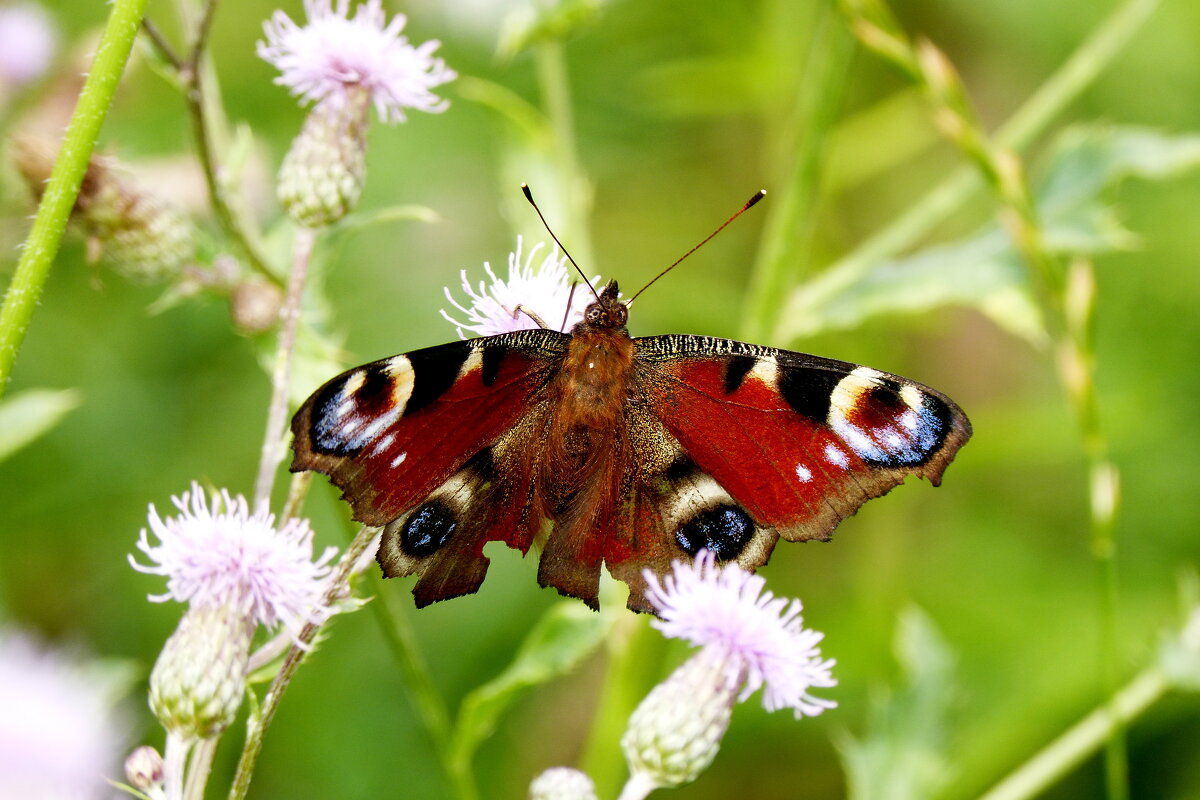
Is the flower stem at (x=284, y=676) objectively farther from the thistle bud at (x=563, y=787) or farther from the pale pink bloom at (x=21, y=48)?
the pale pink bloom at (x=21, y=48)

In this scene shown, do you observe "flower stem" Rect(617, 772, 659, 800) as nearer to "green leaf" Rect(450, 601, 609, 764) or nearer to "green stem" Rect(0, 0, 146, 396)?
"green leaf" Rect(450, 601, 609, 764)

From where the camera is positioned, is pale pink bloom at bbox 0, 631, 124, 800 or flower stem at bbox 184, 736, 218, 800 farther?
pale pink bloom at bbox 0, 631, 124, 800

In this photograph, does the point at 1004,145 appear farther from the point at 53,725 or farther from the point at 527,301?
the point at 53,725

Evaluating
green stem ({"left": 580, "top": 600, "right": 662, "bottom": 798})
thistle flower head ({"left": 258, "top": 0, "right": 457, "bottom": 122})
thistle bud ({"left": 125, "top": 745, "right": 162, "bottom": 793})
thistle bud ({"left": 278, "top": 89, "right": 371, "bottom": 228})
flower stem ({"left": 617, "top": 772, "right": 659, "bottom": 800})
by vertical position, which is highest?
thistle flower head ({"left": 258, "top": 0, "right": 457, "bottom": 122})

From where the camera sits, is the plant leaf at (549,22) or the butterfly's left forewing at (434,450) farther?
the plant leaf at (549,22)

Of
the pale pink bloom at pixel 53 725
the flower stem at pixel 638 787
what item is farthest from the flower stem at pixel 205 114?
the flower stem at pixel 638 787

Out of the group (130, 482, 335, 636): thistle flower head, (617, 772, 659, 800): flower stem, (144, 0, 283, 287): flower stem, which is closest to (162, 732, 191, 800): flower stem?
(130, 482, 335, 636): thistle flower head

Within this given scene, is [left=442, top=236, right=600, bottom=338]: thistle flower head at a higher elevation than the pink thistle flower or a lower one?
higher
